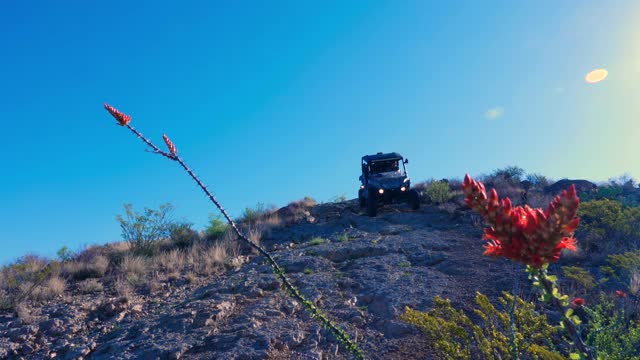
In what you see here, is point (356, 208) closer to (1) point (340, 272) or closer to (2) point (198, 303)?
(1) point (340, 272)

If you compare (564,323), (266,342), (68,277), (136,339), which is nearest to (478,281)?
(266,342)

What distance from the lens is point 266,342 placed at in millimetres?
6098

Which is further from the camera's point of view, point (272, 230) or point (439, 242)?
point (272, 230)

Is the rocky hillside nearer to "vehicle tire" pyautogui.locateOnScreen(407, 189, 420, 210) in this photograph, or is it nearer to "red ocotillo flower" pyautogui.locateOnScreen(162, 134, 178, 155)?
"vehicle tire" pyautogui.locateOnScreen(407, 189, 420, 210)

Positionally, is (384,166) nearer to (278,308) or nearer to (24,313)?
(278,308)

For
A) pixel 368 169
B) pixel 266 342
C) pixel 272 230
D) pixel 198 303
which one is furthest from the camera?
pixel 368 169

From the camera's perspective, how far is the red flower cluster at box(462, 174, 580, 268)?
1438mm

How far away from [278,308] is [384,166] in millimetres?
10724

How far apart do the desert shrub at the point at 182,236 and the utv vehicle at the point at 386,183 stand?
6.24 metres

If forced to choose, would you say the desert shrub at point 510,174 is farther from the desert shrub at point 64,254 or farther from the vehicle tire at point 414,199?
the desert shrub at point 64,254

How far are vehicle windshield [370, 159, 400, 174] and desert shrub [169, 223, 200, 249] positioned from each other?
7.00 metres

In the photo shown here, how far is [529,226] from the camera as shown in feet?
4.91

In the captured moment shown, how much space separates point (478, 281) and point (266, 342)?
3991mm

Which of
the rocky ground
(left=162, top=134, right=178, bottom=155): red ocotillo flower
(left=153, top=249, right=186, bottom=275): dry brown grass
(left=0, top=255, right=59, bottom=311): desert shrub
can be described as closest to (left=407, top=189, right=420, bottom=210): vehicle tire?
the rocky ground
